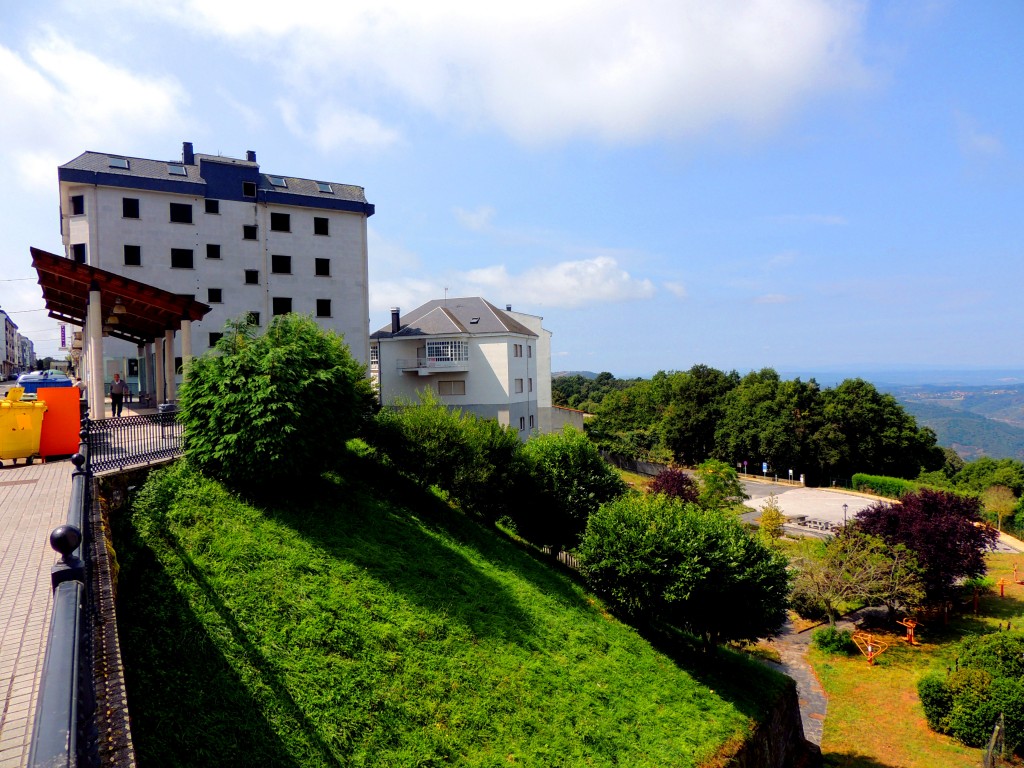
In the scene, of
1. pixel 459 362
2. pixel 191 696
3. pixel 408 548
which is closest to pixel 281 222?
pixel 459 362

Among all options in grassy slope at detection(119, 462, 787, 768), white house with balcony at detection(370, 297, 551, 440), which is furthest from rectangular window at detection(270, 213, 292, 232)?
grassy slope at detection(119, 462, 787, 768)

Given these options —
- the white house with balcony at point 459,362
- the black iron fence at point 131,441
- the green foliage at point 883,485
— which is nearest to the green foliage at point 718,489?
the white house with balcony at point 459,362

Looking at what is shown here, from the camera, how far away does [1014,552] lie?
3838 centimetres

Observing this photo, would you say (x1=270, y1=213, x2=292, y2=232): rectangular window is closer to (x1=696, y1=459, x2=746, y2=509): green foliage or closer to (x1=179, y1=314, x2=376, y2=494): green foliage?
(x1=179, y1=314, x2=376, y2=494): green foliage

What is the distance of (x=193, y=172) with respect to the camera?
34.0 metres

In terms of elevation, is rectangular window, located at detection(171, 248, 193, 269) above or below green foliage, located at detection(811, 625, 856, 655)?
above

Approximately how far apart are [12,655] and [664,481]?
1276 inches

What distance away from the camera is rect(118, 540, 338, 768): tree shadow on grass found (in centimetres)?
827

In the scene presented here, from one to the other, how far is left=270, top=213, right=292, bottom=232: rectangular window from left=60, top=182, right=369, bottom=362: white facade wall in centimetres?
22

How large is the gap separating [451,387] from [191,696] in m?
33.0

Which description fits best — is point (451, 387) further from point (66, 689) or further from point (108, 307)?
point (66, 689)

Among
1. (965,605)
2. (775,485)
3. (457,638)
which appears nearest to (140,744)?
(457,638)

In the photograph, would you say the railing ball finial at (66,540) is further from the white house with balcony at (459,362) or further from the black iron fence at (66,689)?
the white house with balcony at (459,362)

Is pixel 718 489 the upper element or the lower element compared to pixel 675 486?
lower
